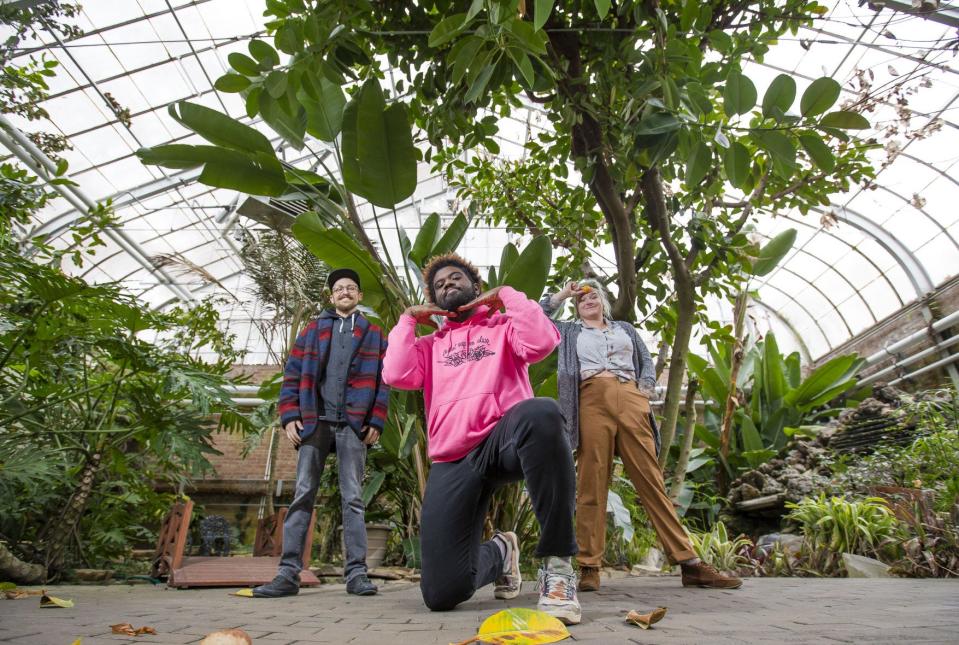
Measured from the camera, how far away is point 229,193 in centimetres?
1151

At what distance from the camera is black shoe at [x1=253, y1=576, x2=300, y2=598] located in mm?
2564

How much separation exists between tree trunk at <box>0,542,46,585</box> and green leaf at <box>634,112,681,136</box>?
3.84 metres

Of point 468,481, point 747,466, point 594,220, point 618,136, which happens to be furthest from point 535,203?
point 747,466

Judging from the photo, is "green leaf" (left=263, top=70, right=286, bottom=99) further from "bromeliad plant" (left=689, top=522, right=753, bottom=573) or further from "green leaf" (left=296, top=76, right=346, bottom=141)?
"bromeliad plant" (left=689, top=522, right=753, bottom=573)

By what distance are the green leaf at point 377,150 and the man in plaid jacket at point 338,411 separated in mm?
500

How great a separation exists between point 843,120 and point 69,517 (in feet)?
14.6

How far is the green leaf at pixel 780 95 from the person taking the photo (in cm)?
146

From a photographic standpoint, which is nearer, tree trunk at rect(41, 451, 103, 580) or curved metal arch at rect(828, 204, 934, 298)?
tree trunk at rect(41, 451, 103, 580)

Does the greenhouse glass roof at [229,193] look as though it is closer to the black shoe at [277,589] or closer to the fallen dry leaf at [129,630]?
the black shoe at [277,589]

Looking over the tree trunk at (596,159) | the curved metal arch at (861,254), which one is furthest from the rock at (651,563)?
the curved metal arch at (861,254)

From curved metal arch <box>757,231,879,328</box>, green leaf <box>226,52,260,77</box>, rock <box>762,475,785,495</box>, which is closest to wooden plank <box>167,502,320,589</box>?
green leaf <box>226,52,260,77</box>

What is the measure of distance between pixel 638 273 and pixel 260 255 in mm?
4411

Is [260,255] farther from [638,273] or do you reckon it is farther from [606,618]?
[606,618]

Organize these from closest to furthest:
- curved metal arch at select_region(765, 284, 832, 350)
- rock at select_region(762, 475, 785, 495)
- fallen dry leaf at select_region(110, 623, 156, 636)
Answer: fallen dry leaf at select_region(110, 623, 156, 636)
rock at select_region(762, 475, 785, 495)
curved metal arch at select_region(765, 284, 832, 350)
